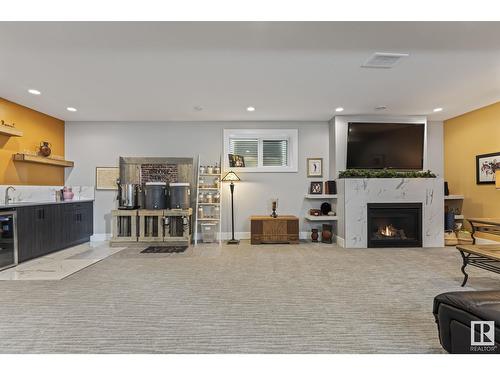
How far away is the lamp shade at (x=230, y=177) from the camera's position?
5.54m

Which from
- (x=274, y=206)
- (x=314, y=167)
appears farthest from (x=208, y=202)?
(x=314, y=167)

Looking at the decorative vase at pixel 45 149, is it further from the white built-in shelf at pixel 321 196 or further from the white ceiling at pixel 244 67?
the white built-in shelf at pixel 321 196

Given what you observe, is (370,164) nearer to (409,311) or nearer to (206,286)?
(409,311)

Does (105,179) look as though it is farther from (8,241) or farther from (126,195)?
(8,241)

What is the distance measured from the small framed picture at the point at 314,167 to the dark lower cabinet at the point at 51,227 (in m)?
4.83

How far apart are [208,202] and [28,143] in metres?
3.49

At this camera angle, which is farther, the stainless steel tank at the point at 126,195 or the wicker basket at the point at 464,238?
the stainless steel tank at the point at 126,195

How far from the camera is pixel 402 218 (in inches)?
200

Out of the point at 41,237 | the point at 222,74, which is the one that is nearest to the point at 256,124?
the point at 222,74

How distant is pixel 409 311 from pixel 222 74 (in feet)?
10.7

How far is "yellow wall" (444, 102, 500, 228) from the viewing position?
190 inches

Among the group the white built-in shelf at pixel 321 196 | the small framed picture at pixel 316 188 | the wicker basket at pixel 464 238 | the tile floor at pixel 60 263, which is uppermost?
the small framed picture at pixel 316 188

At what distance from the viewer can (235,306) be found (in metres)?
2.40

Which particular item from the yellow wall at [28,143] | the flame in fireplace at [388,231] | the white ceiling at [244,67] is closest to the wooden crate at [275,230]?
the flame in fireplace at [388,231]
